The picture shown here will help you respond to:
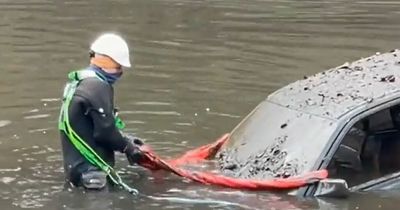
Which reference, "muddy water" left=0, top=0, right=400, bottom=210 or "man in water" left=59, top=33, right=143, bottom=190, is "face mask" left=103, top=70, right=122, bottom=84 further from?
"muddy water" left=0, top=0, right=400, bottom=210

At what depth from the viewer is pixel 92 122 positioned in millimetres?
8109

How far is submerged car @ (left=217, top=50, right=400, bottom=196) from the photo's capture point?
304 inches

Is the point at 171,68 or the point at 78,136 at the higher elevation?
the point at 78,136

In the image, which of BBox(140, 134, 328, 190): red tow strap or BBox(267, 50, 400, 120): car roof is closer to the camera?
BBox(140, 134, 328, 190): red tow strap

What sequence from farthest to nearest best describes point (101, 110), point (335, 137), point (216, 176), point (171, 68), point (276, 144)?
point (171, 68)
point (216, 176)
point (276, 144)
point (101, 110)
point (335, 137)

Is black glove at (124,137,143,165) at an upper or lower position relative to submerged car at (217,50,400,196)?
lower

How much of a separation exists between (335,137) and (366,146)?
11.1 inches

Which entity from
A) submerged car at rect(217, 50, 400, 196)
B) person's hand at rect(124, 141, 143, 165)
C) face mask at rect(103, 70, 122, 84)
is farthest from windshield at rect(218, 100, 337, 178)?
face mask at rect(103, 70, 122, 84)

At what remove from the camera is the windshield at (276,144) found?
25.6 feet

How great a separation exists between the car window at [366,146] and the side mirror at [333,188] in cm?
8

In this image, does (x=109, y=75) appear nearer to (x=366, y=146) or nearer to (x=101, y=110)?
(x=101, y=110)

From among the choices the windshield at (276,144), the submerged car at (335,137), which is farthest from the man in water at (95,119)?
the submerged car at (335,137)

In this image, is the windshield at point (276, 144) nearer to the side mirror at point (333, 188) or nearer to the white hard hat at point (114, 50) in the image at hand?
the side mirror at point (333, 188)

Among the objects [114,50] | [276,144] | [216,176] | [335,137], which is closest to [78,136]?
[114,50]
